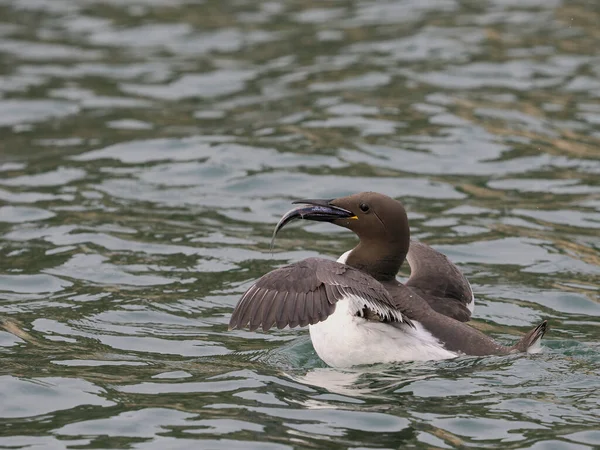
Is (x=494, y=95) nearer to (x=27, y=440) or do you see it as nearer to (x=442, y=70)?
(x=442, y=70)

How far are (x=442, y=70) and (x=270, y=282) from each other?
26.7ft

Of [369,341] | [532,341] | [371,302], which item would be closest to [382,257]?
[369,341]

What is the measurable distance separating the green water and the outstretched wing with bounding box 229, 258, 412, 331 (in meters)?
0.38

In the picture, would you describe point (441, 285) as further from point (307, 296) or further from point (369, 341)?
point (307, 296)

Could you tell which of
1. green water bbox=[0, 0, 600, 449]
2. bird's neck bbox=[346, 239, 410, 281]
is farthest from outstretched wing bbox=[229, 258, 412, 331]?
bird's neck bbox=[346, 239, 410, 281]

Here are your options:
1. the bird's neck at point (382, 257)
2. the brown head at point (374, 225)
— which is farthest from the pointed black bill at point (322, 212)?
the bird's neck at point (382, 257)

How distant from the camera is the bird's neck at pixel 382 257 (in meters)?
7.30

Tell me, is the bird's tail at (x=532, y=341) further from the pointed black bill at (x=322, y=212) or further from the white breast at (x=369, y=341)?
the pointed black bill at (x=322, y=212)

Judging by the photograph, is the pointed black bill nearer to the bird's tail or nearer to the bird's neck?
the bird's neck

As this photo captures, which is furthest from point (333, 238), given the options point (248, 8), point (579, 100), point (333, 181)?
point (248, 8)

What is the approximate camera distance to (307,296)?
6.55m

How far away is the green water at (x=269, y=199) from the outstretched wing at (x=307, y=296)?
1.26 feet

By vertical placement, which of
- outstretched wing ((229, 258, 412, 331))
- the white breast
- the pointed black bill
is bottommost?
the white breast

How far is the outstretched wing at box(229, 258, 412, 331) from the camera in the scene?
6480 millimetres
